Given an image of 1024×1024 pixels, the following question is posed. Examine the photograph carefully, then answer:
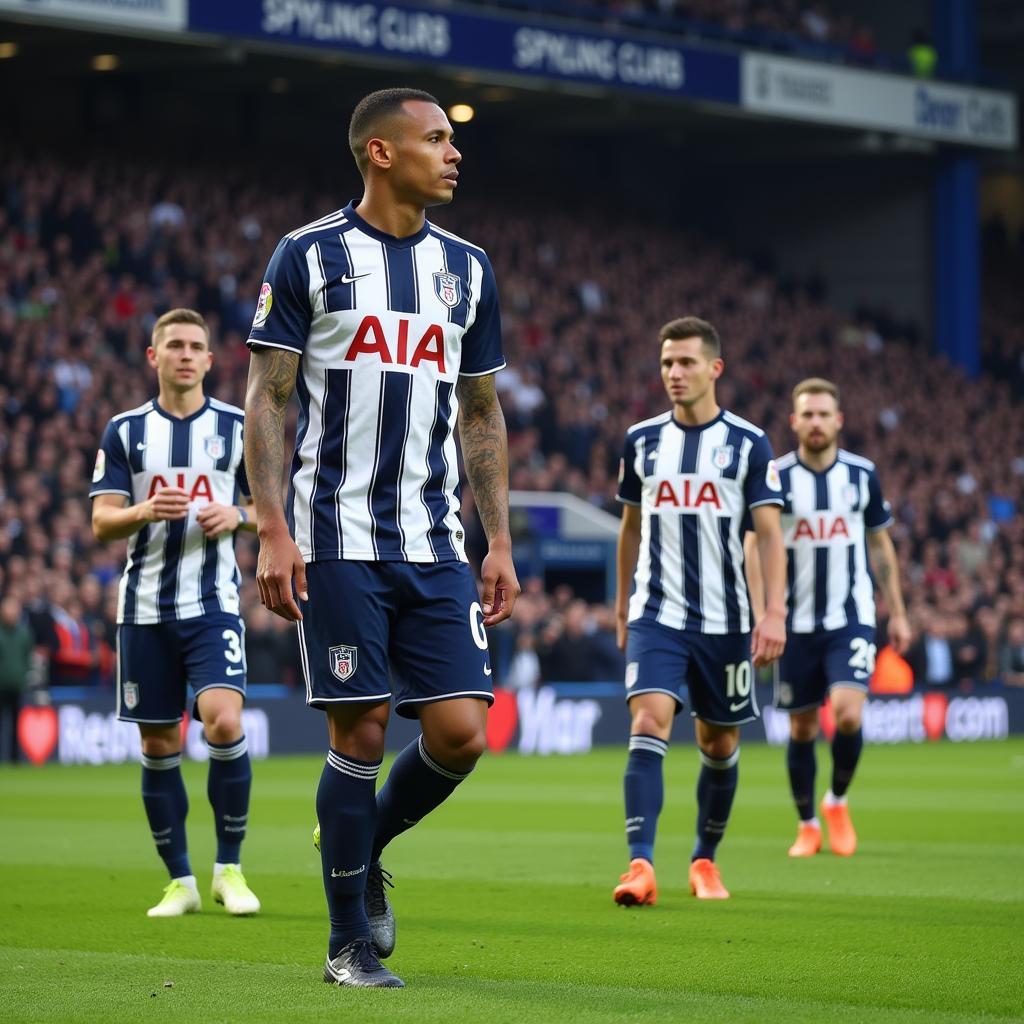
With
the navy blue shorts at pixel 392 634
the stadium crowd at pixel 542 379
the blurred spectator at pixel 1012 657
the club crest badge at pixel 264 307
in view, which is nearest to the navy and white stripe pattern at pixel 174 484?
the navy blue shorts at pixel 392 634

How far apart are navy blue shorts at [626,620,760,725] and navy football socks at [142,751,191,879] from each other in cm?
193

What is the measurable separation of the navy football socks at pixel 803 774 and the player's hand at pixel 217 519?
4.14 m

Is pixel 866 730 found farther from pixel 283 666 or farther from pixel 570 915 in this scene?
pixel 570 915

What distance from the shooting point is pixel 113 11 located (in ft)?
89.5

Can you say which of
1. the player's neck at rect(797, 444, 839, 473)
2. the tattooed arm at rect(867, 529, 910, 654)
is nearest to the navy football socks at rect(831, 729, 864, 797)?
the tattooed arm at rect(867, 529, 910, 654)

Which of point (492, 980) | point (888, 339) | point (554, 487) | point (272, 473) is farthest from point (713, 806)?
point (888, 339)

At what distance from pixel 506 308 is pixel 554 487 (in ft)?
15.5

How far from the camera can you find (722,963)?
6.67m

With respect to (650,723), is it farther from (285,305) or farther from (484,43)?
(484,43)

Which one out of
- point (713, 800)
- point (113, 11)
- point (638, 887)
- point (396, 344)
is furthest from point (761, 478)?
point (113, 11)

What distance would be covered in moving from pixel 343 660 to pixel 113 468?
288 centimetres

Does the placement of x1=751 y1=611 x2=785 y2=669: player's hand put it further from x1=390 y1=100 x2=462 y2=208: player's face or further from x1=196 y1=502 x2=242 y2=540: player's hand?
x1=390 y1=100 x2=462 y2=208: player's face

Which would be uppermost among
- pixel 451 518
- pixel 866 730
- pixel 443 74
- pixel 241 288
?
pixel 443 74

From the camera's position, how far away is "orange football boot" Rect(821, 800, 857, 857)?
11127 millimetres
